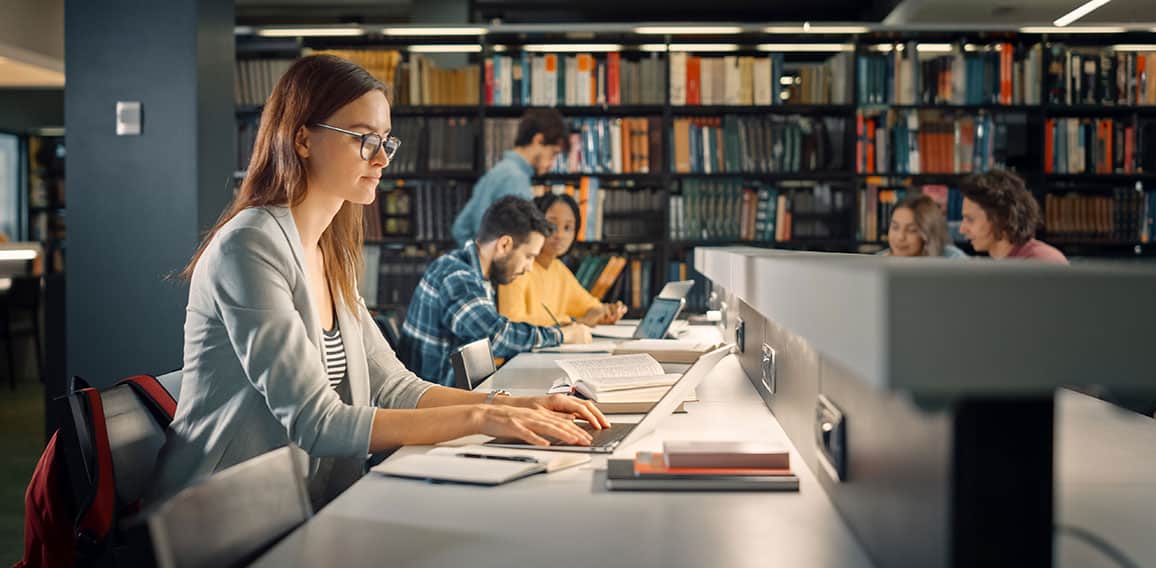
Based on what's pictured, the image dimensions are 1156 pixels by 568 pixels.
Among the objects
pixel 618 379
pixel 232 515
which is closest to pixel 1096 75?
pixel 618 379

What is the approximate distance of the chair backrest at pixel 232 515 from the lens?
984 millimetres

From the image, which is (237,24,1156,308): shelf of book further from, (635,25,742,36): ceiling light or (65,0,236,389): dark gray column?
(65,0,236,389): dark gray column

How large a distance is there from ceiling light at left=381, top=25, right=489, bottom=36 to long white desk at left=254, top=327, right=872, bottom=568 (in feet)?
14.0

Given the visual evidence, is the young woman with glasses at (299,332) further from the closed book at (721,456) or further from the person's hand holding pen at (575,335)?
the person's hand holding pen at (575,335)

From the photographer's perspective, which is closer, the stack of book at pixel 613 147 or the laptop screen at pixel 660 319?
the laptop screen at pixel 660 319

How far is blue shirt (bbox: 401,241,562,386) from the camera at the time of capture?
3.36 m

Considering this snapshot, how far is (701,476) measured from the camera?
4.71 feet

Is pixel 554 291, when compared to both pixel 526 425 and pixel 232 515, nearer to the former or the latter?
pixel 526 425

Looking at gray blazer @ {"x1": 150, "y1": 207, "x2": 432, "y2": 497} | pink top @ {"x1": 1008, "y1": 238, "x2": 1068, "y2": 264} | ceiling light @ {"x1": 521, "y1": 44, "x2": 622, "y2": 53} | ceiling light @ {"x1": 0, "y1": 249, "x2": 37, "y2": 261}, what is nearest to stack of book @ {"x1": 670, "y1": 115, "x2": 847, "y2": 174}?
ceiling light @ {"x1": 521, "y1": 44, "x2": 622, "y2": 53}

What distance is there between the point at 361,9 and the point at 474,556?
23.4ft

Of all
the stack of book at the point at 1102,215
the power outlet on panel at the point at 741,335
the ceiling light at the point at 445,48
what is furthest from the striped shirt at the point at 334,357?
the stack of book at the point at 1102,215

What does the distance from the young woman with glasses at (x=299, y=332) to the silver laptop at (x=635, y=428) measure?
0.03 m

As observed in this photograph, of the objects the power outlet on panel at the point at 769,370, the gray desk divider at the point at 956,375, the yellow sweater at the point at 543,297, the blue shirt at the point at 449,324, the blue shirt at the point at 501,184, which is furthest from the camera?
the blue shirt at the point at 501,184

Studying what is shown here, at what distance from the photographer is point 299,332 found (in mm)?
1636
